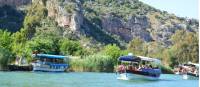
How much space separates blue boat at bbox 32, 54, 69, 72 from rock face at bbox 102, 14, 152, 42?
Result: 3268 centimetres

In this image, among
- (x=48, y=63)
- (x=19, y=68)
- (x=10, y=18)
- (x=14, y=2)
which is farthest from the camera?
(x=14, y=2)

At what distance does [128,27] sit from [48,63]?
3779 cm

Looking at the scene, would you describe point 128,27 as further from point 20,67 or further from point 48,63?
point 20,67

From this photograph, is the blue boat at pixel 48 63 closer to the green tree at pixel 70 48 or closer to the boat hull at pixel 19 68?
the boat hull at pixel 19 68

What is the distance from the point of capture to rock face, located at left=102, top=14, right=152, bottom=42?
6988cm

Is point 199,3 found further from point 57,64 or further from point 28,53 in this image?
point 28,53

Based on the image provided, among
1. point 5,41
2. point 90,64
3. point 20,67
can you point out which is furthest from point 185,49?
point 20,67

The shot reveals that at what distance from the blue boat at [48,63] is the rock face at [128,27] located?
107 feet

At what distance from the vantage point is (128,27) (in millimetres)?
72188

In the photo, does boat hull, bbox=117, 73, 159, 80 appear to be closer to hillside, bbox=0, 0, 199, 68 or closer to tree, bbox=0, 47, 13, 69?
tree, bbox=0, 47, 13, 69

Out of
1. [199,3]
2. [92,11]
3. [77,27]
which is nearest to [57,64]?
[77,27]

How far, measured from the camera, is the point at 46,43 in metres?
39.8

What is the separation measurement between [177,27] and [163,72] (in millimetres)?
31654

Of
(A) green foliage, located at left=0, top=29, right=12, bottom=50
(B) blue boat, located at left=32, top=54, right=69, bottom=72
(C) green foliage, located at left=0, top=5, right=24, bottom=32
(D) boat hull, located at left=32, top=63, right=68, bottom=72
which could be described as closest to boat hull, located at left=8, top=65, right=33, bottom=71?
(B) blue boat, located at left=32, top=54, right=69, bottom=72
